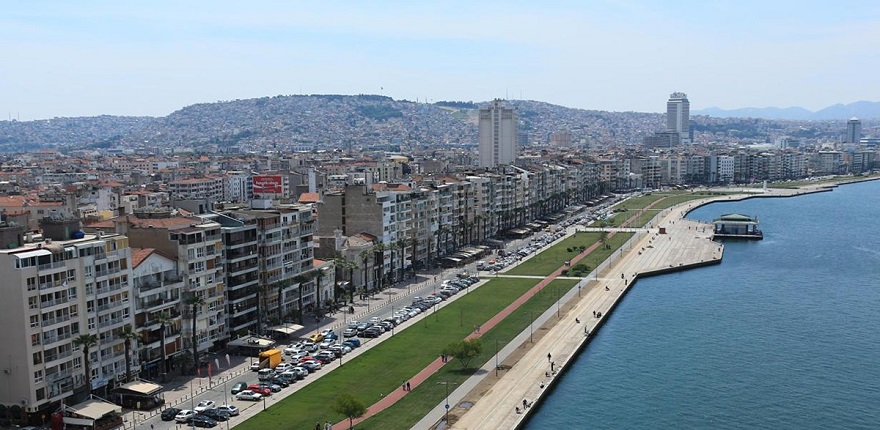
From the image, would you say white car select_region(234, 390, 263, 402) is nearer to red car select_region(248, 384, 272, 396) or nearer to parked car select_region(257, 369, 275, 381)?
red car select_region(248, 384, 272, 396)

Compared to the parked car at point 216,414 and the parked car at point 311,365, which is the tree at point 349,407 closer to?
the parked car at point 216,414

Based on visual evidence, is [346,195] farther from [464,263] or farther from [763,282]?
[763,282]

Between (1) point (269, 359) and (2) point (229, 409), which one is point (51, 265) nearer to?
(2) point (229, 409)

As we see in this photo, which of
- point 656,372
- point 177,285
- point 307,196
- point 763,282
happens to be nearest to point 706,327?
point 656,372

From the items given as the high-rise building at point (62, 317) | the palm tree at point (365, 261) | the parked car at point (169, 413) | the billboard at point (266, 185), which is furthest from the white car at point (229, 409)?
the billboard at point (266, 185)

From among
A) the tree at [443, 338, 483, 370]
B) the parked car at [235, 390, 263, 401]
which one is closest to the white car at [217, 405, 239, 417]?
the parked car at [235, 390, 263, 401]
